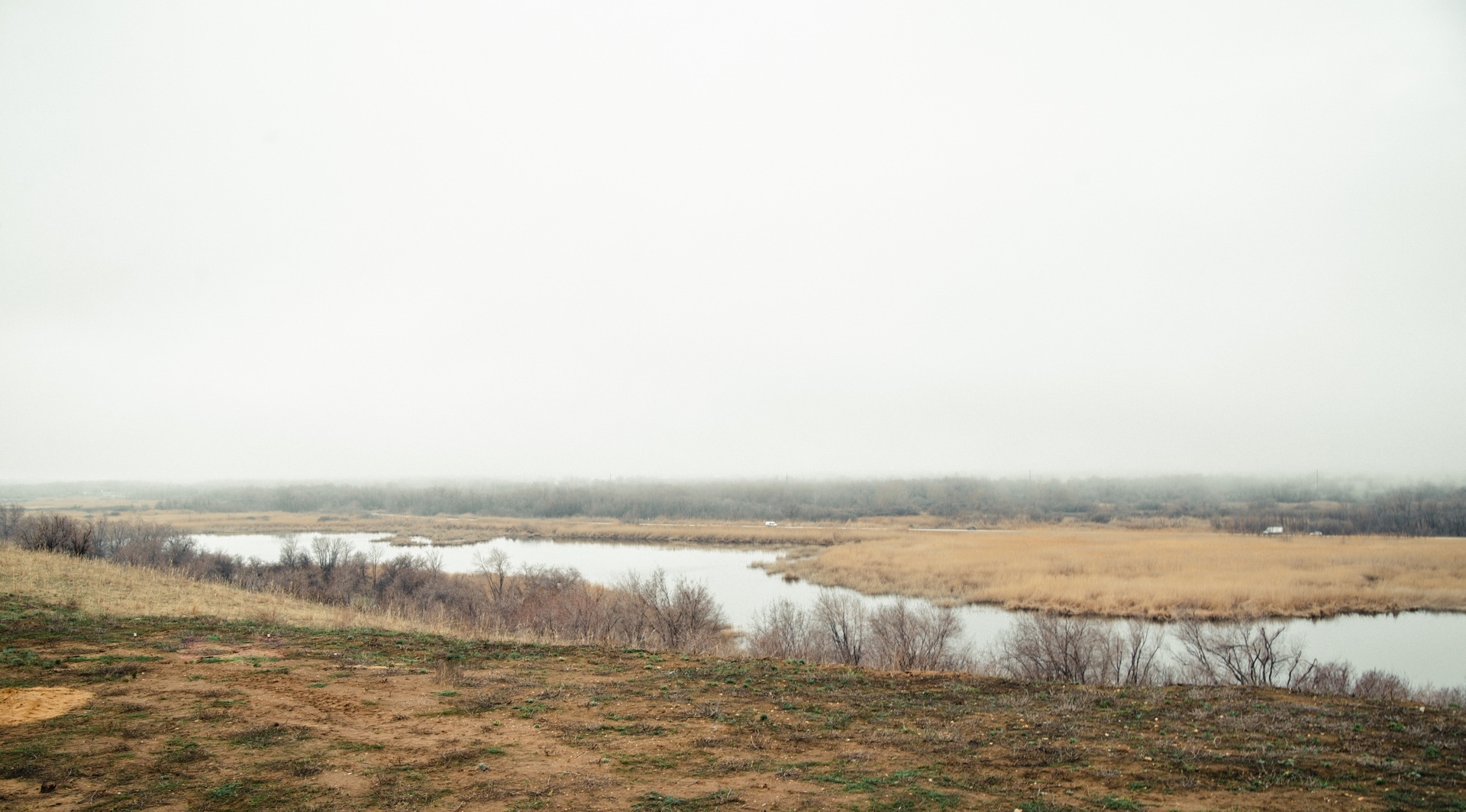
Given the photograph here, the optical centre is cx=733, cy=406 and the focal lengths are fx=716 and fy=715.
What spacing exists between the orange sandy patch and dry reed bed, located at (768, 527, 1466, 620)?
37956 millimetres

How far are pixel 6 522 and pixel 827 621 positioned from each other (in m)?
47.5

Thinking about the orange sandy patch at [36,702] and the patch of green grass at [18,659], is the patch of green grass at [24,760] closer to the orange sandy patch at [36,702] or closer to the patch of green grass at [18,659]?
the orange sandy patch at [36,702]

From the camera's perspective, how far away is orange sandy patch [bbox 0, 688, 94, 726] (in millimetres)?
7238

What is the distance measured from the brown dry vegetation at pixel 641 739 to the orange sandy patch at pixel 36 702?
0.74 ft

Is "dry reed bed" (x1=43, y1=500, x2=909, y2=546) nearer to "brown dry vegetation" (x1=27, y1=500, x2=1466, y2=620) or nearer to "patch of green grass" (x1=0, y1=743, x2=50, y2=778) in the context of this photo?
"brown dry vegetation" (x1=27, y1=500, x2=1466, y2=620)

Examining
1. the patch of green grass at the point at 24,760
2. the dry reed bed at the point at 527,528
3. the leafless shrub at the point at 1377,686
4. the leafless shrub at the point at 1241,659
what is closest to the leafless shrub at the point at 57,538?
the patch of green grass at the point at 24,760

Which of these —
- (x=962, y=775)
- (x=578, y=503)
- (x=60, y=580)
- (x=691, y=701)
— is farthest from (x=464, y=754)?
(x=578, y=503)

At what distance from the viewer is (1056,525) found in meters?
91.9

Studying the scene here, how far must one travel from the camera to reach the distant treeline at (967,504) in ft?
277

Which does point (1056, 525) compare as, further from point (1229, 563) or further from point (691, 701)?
point (691, 701)

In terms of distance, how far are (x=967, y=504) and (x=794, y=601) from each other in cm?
9513

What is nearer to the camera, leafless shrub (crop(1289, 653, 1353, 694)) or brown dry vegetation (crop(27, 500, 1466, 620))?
leafless shrub (crop(1289, 653, 1353, 694))

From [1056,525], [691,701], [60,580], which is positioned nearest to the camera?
[691,701]

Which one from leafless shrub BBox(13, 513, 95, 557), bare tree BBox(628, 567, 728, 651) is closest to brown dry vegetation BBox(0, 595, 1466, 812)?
bare tree BBox(628, 567, 728, 651)
